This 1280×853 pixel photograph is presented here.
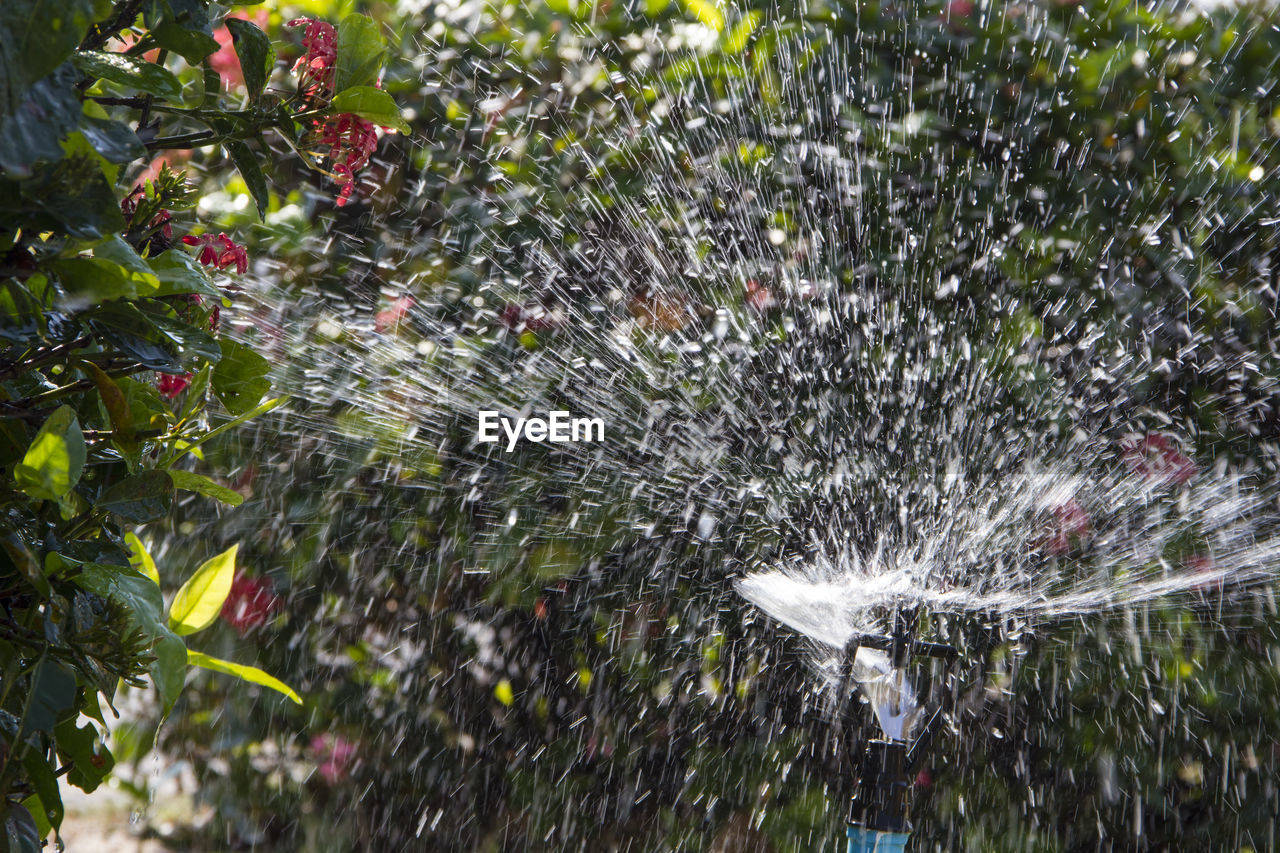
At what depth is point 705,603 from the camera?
170cm

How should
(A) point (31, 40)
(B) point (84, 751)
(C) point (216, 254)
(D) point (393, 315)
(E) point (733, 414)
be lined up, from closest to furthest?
(A) point (31, 40) → (B) point (84, 751) → (C) point (216, 254) → (D) point (393, 315) → (E) point (733, 414)

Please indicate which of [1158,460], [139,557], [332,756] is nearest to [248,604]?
[332,756]

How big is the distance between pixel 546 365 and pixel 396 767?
2.28ft

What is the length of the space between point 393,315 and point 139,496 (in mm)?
1107

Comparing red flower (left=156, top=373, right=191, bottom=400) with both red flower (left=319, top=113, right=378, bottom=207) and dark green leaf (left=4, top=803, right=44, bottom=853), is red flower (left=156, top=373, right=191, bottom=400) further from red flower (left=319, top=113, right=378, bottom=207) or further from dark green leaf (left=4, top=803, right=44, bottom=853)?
dark green leaf (left=4, top=803, right=44, bottom=853)

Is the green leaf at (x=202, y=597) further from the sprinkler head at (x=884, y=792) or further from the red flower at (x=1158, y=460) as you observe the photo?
the red flower at (x=1158, y=460)

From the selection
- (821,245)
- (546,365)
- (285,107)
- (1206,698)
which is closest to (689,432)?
(546,365)

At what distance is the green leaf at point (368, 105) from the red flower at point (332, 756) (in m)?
1.22

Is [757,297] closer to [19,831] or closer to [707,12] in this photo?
[707,12]

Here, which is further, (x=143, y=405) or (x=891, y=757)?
(x=891, y=757)

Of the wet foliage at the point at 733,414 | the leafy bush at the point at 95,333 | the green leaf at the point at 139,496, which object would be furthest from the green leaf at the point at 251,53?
the wet foliage at the point at 733,414

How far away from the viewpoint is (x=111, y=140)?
431 mm

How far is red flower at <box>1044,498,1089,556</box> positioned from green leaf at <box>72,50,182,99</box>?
1605 millimetres

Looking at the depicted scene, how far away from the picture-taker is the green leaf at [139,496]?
53 centimetres
